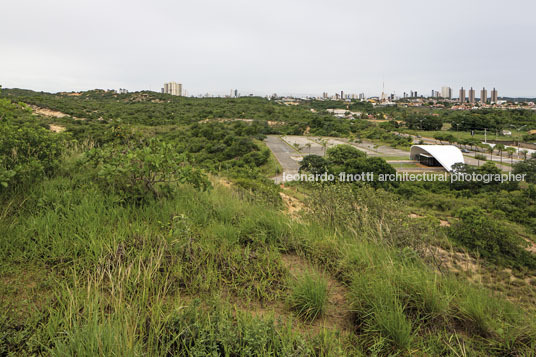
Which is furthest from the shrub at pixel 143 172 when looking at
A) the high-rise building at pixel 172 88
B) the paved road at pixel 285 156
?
the high-rise building at pixel 172 88

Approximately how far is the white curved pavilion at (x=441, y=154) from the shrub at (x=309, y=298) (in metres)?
36.4

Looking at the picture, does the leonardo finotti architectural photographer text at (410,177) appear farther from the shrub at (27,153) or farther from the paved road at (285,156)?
the shrub at (27,153)

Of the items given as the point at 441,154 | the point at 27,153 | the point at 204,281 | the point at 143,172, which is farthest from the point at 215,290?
the point at 441,154

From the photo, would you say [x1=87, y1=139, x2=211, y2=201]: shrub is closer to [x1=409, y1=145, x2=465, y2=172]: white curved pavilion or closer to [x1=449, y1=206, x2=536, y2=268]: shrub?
[x1=449, y1=206, x2=536, y2=268]: shrub

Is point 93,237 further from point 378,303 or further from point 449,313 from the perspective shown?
point 449,313

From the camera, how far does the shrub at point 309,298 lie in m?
2.01

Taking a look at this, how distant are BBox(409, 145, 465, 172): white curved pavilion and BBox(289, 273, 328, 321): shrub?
119 ft

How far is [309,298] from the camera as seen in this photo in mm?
2057

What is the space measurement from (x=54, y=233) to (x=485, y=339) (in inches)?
134

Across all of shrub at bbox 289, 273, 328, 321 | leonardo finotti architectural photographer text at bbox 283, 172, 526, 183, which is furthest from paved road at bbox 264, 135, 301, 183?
shrub at bbox 289, 273, 328, 321

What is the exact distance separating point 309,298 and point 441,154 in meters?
39.8

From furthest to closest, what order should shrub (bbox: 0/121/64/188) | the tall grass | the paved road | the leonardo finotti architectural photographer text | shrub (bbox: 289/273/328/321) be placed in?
the paved road < the leonardo finotti architectural photographer text < shrub (bbox: 0/121/64/188) < shrub (bbox: 289/273/328/321) < the tall grass

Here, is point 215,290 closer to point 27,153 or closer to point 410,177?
point 27,153

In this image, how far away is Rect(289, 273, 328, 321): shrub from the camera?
2014 mm
